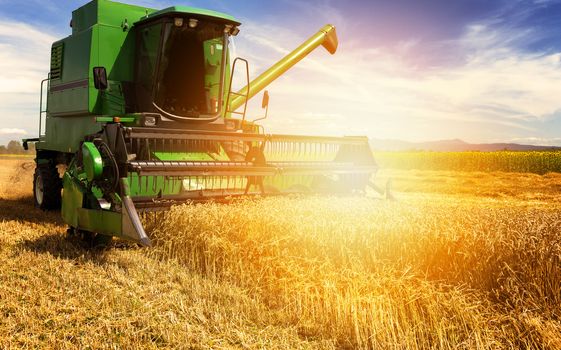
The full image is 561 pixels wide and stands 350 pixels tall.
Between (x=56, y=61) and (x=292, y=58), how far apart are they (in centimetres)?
409

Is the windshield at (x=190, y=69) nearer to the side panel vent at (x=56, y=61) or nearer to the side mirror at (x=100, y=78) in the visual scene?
the side mirror at (x=100, y=78)

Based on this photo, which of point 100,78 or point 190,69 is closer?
point 100,78

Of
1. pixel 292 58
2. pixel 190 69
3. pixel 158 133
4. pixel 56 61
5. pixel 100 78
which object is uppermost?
pixel 292 58

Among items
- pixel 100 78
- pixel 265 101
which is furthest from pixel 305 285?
pixel 100 78

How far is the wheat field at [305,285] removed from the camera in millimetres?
3039

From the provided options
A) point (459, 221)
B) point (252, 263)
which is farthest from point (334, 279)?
point (459, 221)

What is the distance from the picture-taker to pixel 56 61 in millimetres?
8227

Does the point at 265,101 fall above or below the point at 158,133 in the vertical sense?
above

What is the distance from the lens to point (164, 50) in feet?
20.8

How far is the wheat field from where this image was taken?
3.04m

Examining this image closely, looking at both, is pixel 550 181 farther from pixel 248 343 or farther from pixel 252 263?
pixel 248 343

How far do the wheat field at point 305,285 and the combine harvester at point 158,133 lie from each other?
677mm

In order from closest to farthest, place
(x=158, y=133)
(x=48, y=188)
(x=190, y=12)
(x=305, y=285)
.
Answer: (x=305, y=285) < (x=158, y=133) < (x=190, y=12) < (x=48, y=188)

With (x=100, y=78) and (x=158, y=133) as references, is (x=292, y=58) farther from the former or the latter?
(x=158, y=133)
